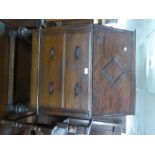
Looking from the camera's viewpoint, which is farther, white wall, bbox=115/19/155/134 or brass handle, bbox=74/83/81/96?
white wall, bbox=115/19/155/134

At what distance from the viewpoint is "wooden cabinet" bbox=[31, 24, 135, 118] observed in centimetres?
165

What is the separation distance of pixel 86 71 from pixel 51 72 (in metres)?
0.33

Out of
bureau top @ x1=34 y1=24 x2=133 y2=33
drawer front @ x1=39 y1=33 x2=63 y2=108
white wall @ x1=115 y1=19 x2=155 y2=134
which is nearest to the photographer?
bureau top @ x1=34 y1=24 x2=133 y2=33

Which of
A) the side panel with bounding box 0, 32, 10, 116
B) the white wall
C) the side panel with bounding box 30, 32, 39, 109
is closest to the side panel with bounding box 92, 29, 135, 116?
the white wall

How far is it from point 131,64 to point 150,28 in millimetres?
534

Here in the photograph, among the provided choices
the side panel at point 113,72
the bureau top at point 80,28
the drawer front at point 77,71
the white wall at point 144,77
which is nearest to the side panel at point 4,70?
the bureau top at point 80,28

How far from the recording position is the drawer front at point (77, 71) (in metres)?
1.65

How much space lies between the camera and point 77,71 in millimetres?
1680

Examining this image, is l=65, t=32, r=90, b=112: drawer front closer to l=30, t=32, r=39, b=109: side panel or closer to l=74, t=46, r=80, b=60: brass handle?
l=74, t=46, r=80, b=60: brass handle

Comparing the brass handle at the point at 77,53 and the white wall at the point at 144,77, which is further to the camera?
the white wall at the point at 144,77

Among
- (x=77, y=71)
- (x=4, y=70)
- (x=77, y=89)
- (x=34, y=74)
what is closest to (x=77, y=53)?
(x=77, y=71)

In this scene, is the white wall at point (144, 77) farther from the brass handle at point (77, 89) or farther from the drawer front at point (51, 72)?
the drawer front at point (51, 72)

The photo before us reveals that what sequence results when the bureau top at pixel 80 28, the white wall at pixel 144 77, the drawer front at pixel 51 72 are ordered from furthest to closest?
the white wall at pixel 144 77 < the drawer front at pixel 51 72 < the bureau top at pixel 80 28
